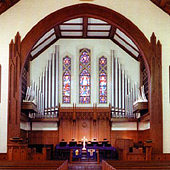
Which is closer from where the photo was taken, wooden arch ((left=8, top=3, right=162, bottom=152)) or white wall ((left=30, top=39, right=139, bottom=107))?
wooden arch ((left=8, top=3, right=162, bottom=152))

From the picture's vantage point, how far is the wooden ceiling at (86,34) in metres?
19.3

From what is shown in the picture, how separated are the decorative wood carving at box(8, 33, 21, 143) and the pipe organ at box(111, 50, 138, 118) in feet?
22.3

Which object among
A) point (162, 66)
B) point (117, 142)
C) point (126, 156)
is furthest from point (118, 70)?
point (126, 156)

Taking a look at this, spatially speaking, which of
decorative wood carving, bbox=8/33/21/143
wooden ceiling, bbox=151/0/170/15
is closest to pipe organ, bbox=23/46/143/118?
decorative wood carving, bbox=8/33/21/143

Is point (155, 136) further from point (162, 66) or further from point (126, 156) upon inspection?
point (162, 66)

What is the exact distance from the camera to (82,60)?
21734 millimetres

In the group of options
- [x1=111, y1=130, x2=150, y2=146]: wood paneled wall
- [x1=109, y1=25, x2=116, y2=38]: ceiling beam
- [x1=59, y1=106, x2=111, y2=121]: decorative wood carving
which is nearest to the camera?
[x1=109, y1=25, x2=116, y2=38]: ceiling beam

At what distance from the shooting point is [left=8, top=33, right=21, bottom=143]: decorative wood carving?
15.4 m

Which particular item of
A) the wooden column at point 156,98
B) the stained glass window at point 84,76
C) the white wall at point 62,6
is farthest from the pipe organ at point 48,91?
the wooden column at point 156,98

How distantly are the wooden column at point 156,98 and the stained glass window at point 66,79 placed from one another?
673cm

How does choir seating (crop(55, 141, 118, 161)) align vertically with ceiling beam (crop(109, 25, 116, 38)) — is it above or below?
below

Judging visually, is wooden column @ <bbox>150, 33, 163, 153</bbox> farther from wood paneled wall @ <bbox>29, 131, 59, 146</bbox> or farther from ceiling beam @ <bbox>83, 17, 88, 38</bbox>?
wood paneled wall @ <bbox>29, 131, 59, 146</bbox>

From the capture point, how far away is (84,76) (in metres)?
21.7

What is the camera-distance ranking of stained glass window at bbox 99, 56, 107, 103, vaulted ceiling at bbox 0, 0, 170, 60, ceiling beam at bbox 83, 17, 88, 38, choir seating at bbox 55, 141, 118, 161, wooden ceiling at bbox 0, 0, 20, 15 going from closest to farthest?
wooden ceiling at bbox 0, 0, 20, 15 < choir seating at bbox 55, 141, 118, 161 < ceiling beam at bbox 83, 17, 88, 38 < vaulted ceiling at bbox 0, 0, 170, 60 < stained glass window at bbox 99, 56, 107, 103
